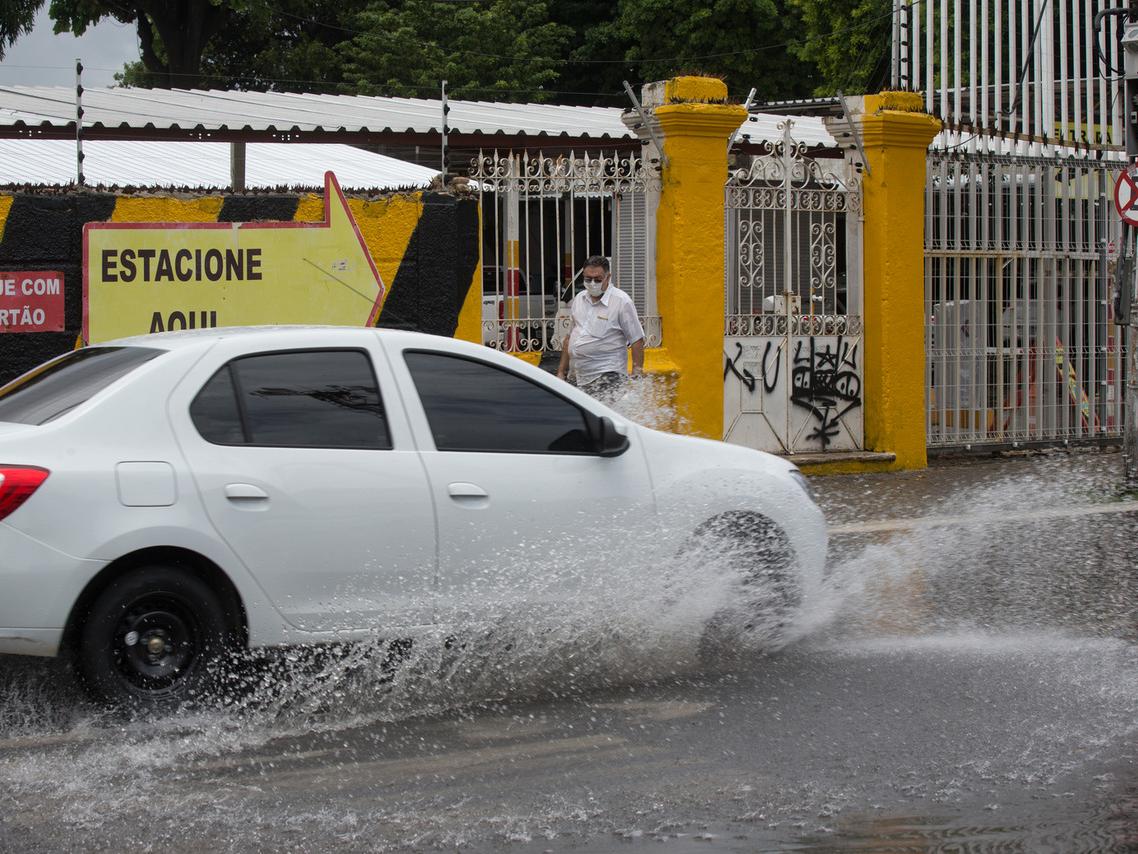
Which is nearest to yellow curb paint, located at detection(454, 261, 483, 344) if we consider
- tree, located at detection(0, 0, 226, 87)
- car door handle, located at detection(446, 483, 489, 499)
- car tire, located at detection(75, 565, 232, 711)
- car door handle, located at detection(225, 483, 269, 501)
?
car door handle, located at detection(446, 483, 489, 499)

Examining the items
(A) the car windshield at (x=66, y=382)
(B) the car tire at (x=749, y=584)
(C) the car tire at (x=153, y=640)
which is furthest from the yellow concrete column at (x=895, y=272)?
(C) the car tire at (x=153, y=640)

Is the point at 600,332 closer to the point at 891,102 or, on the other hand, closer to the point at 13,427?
the point at 891,102

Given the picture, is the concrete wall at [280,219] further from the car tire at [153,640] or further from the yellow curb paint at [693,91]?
the car tire at [153,640]

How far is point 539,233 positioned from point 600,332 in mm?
1813

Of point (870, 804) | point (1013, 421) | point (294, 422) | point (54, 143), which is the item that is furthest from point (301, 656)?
point (54, 143)

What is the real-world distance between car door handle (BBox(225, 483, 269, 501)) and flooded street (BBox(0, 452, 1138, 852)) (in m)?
0.76

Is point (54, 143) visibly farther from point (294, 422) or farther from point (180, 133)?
point (294, 422)

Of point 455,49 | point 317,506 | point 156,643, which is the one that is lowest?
point 156,643

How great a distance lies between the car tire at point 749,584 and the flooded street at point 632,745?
6 cm

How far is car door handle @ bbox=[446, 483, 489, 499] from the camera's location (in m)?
6.36

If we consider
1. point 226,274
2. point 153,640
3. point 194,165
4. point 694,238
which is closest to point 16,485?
point 153,640

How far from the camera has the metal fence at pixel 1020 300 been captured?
1499 cm

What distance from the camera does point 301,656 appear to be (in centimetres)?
625

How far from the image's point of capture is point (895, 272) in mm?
14406
